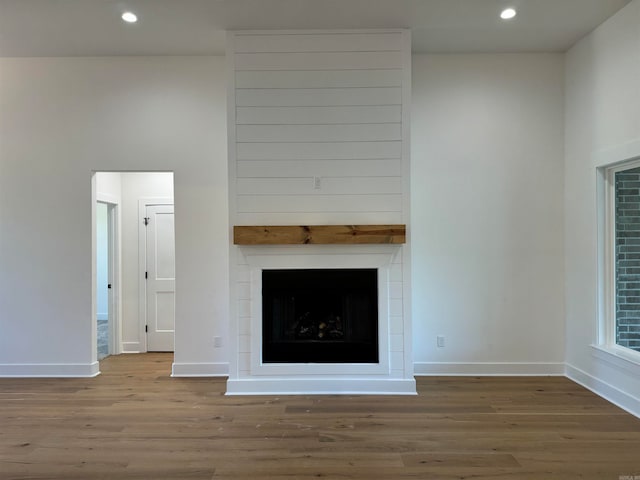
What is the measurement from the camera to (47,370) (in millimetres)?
4273

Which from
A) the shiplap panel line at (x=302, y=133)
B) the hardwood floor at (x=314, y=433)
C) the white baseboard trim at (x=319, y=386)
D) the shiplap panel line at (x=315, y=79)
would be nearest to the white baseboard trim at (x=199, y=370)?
the hardwood floor at (x=314, y=433)

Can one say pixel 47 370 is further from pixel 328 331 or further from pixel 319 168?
pixel 319 168

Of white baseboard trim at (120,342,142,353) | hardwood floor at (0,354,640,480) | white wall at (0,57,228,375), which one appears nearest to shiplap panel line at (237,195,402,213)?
white wall at (0,57,228,375)

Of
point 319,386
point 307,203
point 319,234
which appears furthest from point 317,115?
point 319,386

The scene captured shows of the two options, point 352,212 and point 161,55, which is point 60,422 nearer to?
point 352,212

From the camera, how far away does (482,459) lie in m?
2.60

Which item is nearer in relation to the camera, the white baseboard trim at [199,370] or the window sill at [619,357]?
the window sill at [619,357]

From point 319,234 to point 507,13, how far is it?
7.83 ft

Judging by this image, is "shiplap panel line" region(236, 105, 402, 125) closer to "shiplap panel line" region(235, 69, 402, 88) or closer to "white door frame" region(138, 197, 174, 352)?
"shiplap panel line" region(235, 69, 402, 88)

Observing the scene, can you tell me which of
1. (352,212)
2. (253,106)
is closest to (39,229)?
(253,106)

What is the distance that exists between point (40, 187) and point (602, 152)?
5.32 metres

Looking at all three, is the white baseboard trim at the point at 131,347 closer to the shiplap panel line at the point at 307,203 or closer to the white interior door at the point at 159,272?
the white interior door at the point at 159,272

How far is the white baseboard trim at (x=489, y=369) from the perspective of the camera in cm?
423

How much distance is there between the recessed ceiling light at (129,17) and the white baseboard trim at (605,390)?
5.00m
